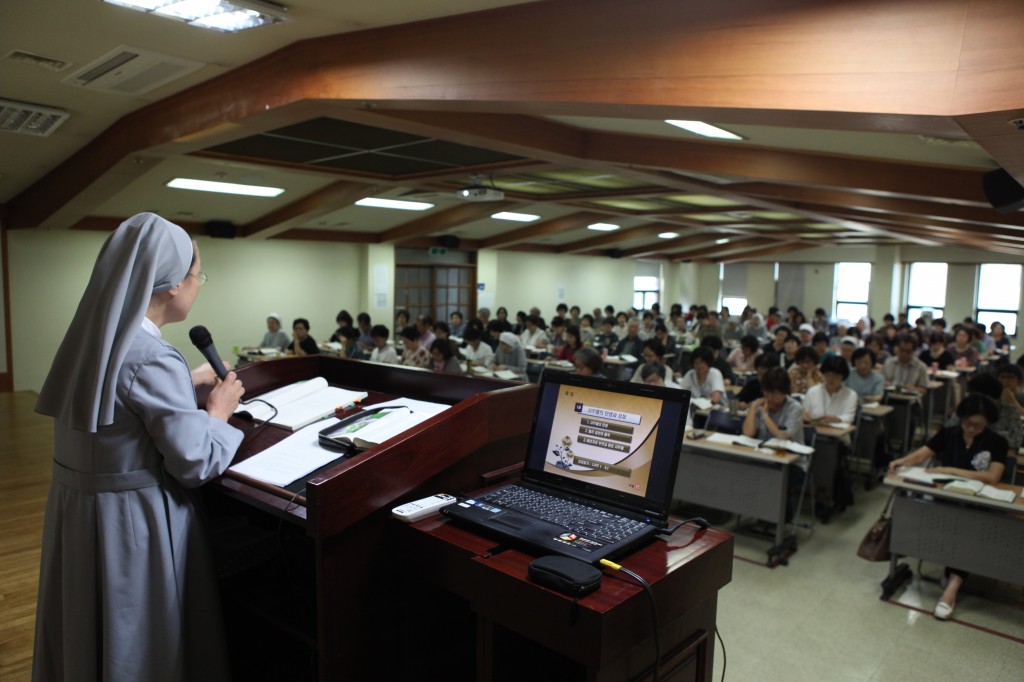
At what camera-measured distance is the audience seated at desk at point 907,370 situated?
22.2 ft

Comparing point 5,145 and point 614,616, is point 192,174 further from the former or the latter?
point 614,616

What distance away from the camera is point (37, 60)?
3.69 meters

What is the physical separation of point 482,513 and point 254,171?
6843 mm

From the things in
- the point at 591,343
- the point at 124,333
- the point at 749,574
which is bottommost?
the point at 749,574

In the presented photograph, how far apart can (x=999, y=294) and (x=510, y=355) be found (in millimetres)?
12125

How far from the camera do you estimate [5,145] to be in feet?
18.8

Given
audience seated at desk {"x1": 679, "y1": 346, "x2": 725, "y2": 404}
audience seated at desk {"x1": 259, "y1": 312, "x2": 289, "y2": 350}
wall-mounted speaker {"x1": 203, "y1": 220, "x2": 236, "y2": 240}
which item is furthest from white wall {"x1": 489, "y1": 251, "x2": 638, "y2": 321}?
audience seated at desk {"x1": 679, "y1": 346, "x2": 725, "y2": 404}

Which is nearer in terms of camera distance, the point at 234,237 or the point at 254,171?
the point at 254,171

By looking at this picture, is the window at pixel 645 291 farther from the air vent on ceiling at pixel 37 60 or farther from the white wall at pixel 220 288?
the air vent on ceiling at pixel 37 60

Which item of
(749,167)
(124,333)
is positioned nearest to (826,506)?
(749,167)

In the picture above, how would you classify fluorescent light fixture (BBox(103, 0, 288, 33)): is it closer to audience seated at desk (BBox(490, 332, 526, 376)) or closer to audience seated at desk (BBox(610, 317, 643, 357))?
audience seated at desk (BBox(490, 332, 526, 376))

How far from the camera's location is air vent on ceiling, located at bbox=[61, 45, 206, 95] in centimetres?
367

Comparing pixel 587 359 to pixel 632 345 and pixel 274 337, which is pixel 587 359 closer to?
pixel 632 345

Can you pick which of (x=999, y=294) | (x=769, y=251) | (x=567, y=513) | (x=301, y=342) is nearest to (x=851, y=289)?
(x=769, y=251)
